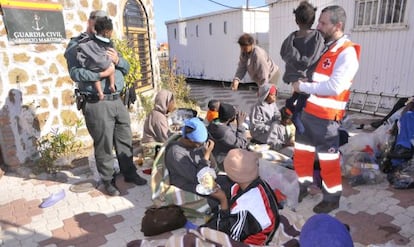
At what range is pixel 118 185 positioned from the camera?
4035mm

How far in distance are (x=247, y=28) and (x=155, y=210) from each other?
8773 millimetres

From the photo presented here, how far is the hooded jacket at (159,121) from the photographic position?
4.36 metres

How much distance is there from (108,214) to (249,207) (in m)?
1.99

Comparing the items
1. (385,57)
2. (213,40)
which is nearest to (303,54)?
(385,57)

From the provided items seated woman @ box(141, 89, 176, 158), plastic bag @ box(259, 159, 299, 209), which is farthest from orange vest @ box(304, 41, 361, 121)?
seated woman @ box(141, 89, 176, 158)

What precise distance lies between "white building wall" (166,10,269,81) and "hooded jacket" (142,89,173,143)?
271 inches

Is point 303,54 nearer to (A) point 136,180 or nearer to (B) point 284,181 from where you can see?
(B) point 284,181

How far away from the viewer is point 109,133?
3582 mm

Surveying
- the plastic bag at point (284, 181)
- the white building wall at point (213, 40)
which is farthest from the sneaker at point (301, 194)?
the white building wall at point (213, 40)

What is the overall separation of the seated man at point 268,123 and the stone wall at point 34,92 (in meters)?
2.89

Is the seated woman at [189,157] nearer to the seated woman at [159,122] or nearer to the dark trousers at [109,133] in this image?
the dark trousers at [109,133]

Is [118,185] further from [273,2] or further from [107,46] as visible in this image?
[273,2]

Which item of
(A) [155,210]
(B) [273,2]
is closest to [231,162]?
(A) [155,210]

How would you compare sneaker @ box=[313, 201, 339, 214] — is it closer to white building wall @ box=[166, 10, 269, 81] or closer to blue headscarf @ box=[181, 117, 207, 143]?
blue headscarf @ box=[181, 117, 207, 143]
